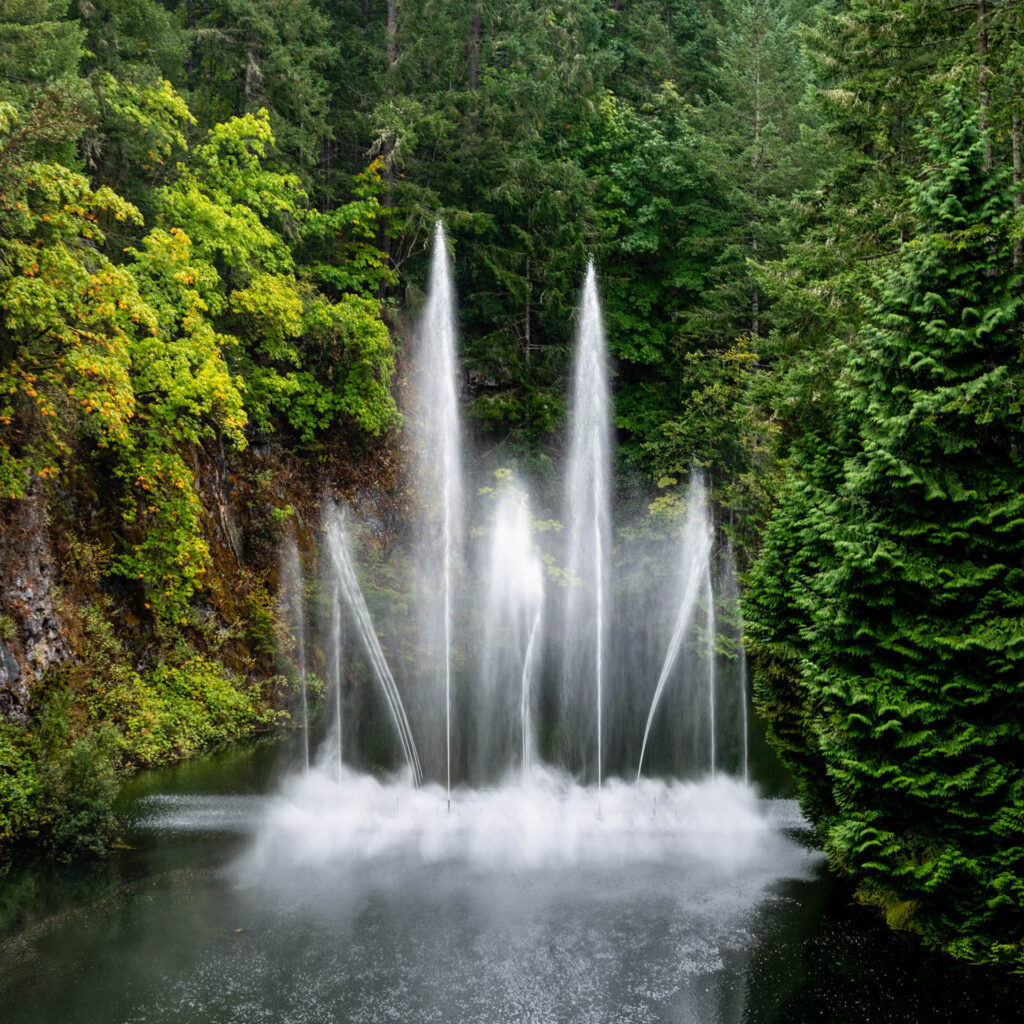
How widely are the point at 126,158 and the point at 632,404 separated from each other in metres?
15.5

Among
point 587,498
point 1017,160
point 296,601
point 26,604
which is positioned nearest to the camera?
point 1017,160

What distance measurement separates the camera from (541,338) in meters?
26.4

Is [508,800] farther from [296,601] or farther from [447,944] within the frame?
[296,601]

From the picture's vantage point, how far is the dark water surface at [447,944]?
340 inches

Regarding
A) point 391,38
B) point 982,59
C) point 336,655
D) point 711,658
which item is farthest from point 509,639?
point 391,38

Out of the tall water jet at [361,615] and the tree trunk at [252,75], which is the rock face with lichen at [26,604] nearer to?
the tall water jet at [361,615]

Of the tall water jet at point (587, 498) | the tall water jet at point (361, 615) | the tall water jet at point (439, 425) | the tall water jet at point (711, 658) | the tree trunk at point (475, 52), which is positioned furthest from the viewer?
the tree trunk at point (475, 52)

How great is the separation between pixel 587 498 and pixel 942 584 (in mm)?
16187

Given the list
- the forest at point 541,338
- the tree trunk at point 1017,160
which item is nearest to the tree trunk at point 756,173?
the forest at point 541,338

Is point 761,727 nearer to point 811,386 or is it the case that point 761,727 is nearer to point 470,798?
point 470,798

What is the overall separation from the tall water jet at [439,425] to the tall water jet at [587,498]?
317cm

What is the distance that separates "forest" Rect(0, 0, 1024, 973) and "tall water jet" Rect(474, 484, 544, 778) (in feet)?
6.36

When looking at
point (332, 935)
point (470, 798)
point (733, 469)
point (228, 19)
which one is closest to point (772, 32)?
point (733, 469)

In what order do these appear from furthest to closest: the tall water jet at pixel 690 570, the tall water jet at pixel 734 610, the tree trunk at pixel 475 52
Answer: the tree trunk at pixel 475 52
the tall water jet at pixel 734 610
the tall water jet at pixel 690 570
